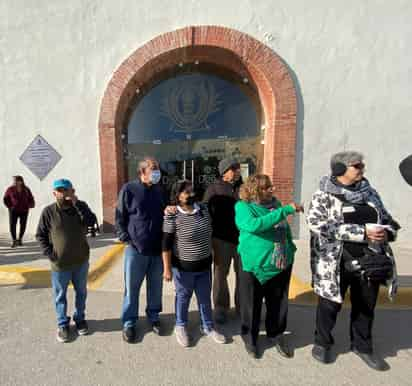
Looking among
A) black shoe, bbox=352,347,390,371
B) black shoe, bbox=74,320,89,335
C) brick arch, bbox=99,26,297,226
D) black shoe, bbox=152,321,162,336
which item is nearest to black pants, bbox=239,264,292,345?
black shoe, bbox=352,347,390,371

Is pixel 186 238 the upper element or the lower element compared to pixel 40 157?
lower

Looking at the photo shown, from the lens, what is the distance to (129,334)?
8.33 feet

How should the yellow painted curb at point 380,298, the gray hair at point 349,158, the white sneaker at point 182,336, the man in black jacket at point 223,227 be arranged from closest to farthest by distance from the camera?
the gray hair at point 349,158 → the white sneaker at point 182,336 → the man in black jacket at point 223,227 → the yellow painted curb at point 380,298

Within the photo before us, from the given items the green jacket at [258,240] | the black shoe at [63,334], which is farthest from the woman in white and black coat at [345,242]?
the black shoe at [63,334]

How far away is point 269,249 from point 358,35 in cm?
554

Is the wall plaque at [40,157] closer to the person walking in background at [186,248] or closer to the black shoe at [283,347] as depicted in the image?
the person walking in background at [186,248]

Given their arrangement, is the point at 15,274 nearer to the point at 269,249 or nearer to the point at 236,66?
the point at 269,249

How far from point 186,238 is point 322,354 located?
1562 millimetres

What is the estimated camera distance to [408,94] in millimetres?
5379

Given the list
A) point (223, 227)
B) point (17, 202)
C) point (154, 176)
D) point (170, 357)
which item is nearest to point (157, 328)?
point (170, 357)

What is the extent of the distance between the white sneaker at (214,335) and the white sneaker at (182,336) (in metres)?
0.19

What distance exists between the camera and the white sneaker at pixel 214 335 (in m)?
2.51

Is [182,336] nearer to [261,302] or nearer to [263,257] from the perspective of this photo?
[261,302]

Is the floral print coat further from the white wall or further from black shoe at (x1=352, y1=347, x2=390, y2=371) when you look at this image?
the white wall
